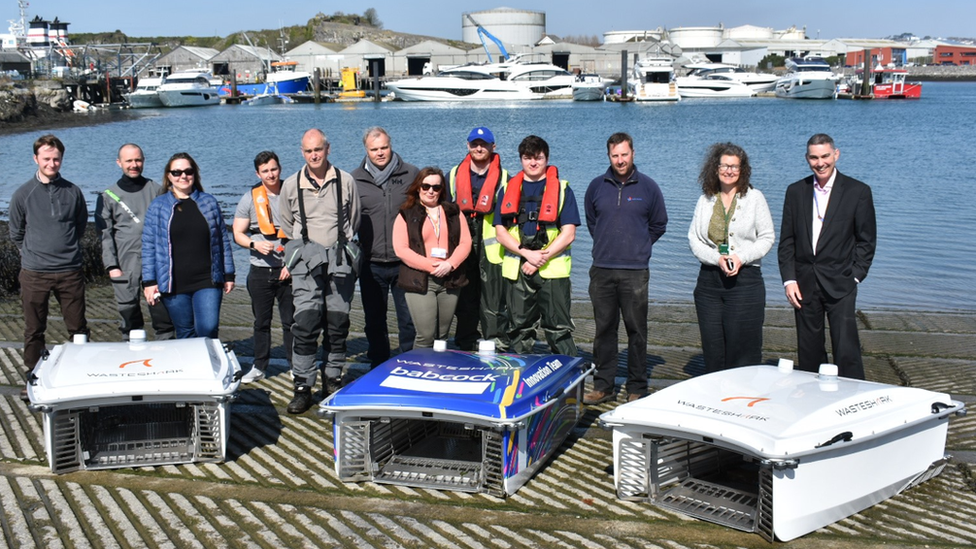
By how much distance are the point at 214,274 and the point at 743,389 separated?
4.06 meters

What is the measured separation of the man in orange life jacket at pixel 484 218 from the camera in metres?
7.14

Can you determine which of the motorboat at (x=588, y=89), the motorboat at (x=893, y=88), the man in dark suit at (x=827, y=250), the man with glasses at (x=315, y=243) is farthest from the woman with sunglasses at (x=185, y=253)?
the motorboat at (x=893, y=88)

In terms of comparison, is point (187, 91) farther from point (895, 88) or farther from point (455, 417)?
point (455, 417)

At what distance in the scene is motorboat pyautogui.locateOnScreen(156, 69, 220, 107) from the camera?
91.7 metres

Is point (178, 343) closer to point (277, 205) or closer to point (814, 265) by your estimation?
point (277, 205)

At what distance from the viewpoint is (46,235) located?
7.15m

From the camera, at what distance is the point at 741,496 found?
533cm

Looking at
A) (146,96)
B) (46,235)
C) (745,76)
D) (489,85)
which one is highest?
(745,76)

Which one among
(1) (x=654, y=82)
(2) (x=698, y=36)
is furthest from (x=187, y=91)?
(2) (x=698, y=36)

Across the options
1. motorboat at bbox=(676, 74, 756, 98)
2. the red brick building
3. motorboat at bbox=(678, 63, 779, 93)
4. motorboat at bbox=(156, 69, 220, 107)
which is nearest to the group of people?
motorboat at bbox=(156, 69, 220, 107)

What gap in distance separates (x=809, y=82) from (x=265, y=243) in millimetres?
91001

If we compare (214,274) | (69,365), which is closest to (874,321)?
(214,274)

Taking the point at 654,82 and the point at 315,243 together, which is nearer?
the point at 315,243

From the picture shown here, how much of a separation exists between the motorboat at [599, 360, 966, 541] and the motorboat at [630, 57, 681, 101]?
8375 centimetres
